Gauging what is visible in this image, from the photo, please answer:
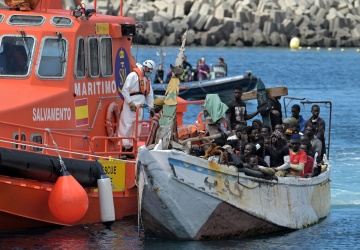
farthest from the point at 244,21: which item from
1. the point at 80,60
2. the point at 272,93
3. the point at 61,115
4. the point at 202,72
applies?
the point at 61,115

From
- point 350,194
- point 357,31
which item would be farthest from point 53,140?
point 357,31

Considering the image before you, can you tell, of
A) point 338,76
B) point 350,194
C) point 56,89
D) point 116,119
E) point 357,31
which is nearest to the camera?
point 56,89

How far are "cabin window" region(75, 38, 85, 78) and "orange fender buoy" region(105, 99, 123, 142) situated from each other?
0.85m

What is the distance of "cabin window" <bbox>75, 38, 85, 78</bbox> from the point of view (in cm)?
1492

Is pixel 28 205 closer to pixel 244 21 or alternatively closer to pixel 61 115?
pixel 61 115

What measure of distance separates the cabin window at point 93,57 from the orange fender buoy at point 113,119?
590 mm

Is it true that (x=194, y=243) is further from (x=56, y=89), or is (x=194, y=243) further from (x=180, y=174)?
(x=56, y=89)

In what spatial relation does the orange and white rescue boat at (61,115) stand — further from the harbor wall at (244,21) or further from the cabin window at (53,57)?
the harbor wall at (244,21)

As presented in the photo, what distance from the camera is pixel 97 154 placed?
580 inches

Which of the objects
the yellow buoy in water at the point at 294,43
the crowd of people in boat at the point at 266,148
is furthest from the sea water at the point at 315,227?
the yellow buoy in water at the point at 294,43

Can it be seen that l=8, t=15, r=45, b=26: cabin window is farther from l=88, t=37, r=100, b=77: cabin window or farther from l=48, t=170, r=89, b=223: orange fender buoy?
l=48, t=170, r=89, b=223: orange fender buoy

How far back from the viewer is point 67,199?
13.3 meters

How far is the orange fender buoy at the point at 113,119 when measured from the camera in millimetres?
15664

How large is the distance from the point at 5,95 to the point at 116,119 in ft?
7.19
